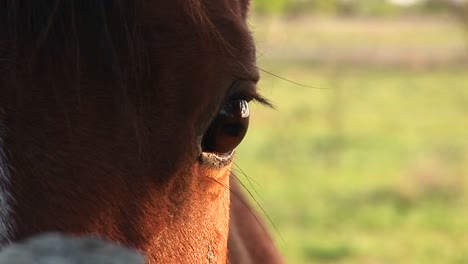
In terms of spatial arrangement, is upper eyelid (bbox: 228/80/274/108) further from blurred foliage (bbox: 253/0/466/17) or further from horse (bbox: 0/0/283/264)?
blurred foliage (bbox: 253/0/466/17)

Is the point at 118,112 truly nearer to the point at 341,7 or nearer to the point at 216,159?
the point at 216,159

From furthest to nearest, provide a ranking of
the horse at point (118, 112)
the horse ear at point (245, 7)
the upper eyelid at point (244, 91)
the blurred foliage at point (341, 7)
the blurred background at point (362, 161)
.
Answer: the blurred foliage at point (341, 7) < the blurred background at point (362, 161) < the horse ear at point (245, 7) < the upper eyelid at point (244, 91) < the horse at point (118, 112)

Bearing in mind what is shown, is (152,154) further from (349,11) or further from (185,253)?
(349,11)

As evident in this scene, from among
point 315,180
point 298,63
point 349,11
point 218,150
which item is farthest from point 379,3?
point 218,150

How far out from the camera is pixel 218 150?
Answer: 1.41m

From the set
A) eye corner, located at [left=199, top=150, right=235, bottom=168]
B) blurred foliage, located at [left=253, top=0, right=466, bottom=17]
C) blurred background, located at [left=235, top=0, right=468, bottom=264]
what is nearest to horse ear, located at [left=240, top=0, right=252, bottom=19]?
blurred background, located at [left=235, top=0, right=468, bottom=264]

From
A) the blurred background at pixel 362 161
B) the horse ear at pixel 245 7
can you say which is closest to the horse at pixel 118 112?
the horse ear at pixel 245 7

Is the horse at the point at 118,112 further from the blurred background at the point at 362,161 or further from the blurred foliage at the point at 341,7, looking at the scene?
the blurred foliage at the point at 341,7

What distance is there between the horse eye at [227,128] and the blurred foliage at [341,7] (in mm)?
10157

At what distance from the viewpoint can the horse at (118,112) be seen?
1140 millimetres

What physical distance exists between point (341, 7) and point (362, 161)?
22.9 metres

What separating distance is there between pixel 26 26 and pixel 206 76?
0.97 ft

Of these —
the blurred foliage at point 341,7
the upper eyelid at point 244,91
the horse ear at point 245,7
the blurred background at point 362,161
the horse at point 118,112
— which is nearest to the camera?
the horse at point 118,112

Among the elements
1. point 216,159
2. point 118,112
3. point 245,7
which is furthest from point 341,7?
point 118,112
